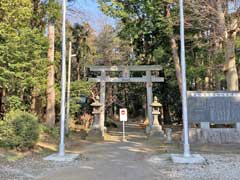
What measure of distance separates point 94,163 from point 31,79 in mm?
8201

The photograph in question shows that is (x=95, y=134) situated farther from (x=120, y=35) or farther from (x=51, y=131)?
(x=120, y=35)

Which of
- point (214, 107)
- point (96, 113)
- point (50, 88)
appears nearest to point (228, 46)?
point (214, 107)

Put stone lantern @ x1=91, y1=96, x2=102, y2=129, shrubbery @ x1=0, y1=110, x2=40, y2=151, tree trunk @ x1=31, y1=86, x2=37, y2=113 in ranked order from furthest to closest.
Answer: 1. stone lantern @ x1=91, y1=96, x2=102, y2=129
2. tree trunk @ x1=31, y1=86, x2=37, y2=113
3. shrubbery @ x1=0, y1=110, x2=40, y2=151

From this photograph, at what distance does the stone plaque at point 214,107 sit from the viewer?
15.9 meters

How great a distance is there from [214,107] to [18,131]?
8.85m

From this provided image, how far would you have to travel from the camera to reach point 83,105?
1235 inches

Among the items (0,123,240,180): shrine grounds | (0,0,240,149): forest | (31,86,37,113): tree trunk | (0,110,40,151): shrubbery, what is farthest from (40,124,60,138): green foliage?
(0,123,240,180): shrine grounds

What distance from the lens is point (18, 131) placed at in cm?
1240

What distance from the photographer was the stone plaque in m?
15.9

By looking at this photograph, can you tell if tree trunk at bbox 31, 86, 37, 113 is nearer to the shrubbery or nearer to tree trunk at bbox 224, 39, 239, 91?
the shrubbery

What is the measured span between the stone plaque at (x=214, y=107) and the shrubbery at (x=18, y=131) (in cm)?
726

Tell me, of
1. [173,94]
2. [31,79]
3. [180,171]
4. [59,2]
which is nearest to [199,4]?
[59,2]

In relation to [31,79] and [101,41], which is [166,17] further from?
[101,41]

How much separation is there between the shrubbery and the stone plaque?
7.26m
